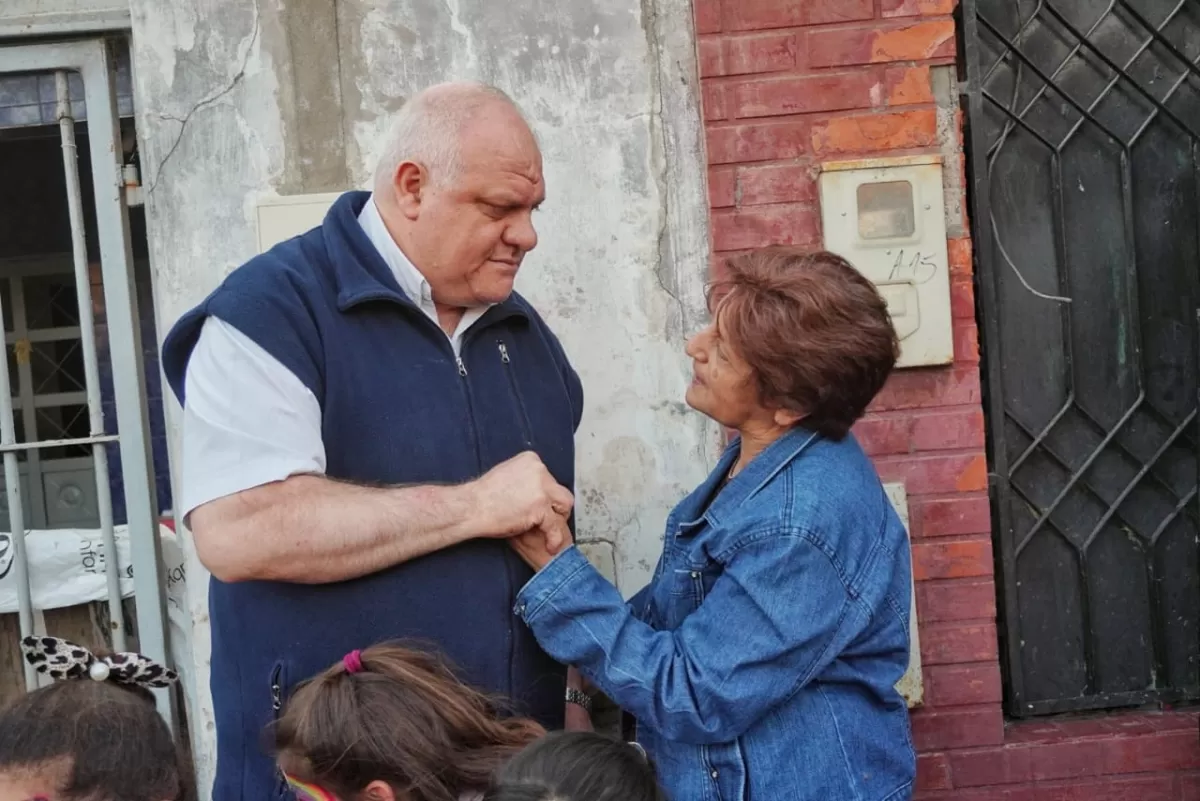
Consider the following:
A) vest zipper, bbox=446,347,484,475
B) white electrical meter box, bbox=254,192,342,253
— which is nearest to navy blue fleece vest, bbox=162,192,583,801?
vest zipper, bbox=446,347,484,475

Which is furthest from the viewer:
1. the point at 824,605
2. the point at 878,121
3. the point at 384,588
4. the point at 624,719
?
the point at 878,121

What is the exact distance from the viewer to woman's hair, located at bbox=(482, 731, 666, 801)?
172 cm

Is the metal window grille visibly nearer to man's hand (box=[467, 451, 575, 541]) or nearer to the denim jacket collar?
man's hand (box=[467, 451, 575, 541])

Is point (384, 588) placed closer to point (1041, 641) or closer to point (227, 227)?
point (227, 227)

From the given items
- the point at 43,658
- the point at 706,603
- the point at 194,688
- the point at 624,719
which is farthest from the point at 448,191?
the point at 194,688

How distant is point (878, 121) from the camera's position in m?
2.96

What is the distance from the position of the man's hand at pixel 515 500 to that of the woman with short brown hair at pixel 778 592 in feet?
0.24

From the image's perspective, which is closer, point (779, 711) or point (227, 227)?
point (779, 711)

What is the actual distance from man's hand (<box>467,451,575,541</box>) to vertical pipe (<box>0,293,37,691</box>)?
5.35ft

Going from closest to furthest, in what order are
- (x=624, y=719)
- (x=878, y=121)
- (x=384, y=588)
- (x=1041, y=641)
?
(x=384, y=588)
(x=624, y=719)
(x=878, y=121)
(x=1041, y=641)

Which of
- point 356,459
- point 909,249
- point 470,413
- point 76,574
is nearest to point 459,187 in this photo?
point 470,413

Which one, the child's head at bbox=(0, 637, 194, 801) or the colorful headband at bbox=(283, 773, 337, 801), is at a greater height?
the child's head at bbox=(0, 637, 194, 801)

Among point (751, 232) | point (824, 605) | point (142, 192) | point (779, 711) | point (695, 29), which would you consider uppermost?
point (695, 29)

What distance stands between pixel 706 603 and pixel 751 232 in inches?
48.2
